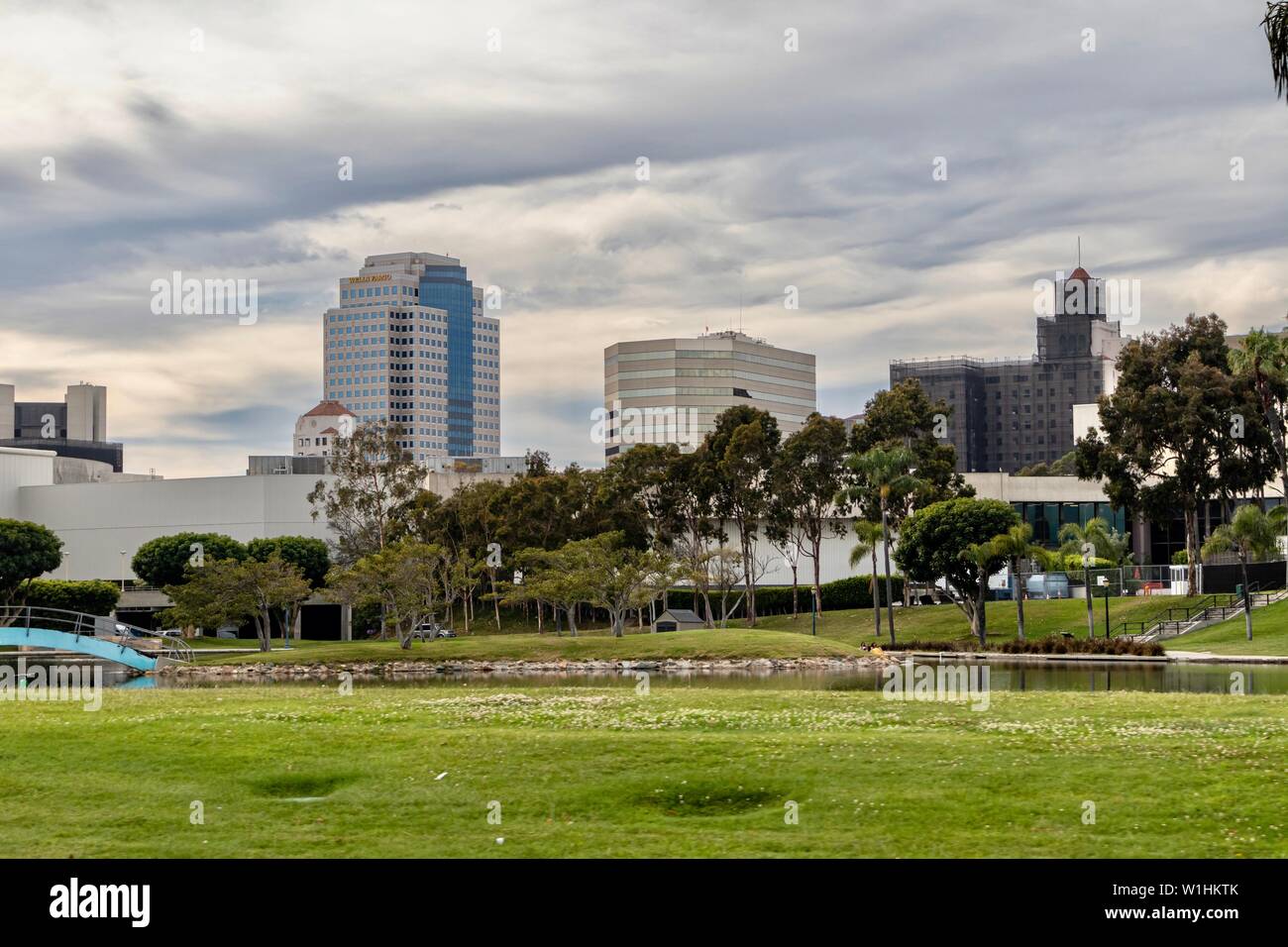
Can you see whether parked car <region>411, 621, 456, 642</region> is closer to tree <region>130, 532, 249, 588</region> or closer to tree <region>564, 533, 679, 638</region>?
tree <region>564, 533, 679, 638</region>

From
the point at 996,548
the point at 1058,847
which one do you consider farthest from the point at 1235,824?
the point at 996,548

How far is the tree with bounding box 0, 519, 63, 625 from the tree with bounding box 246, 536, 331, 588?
14038mm

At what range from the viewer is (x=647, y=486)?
98.6 metres

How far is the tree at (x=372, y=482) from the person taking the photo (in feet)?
346

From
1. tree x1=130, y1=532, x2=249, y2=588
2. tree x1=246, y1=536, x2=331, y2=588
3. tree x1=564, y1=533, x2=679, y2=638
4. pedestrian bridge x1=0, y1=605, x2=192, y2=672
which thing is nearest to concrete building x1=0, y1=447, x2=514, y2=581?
tree x1=246, y1=536, x2=331, y2=588

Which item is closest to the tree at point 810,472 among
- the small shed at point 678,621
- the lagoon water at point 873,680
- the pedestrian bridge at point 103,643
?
the small shed at point 678,621

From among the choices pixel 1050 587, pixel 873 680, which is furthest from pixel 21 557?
pixel 1050 587

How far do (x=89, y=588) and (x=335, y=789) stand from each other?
286 ft

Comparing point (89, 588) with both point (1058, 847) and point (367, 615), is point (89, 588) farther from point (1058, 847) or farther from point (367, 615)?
point (1058, 847)

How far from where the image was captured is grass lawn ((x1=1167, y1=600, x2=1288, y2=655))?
6059cm

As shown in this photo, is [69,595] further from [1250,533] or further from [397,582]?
[1250,533]

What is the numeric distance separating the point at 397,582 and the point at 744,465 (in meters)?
30.8

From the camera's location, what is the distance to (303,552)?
107 m
